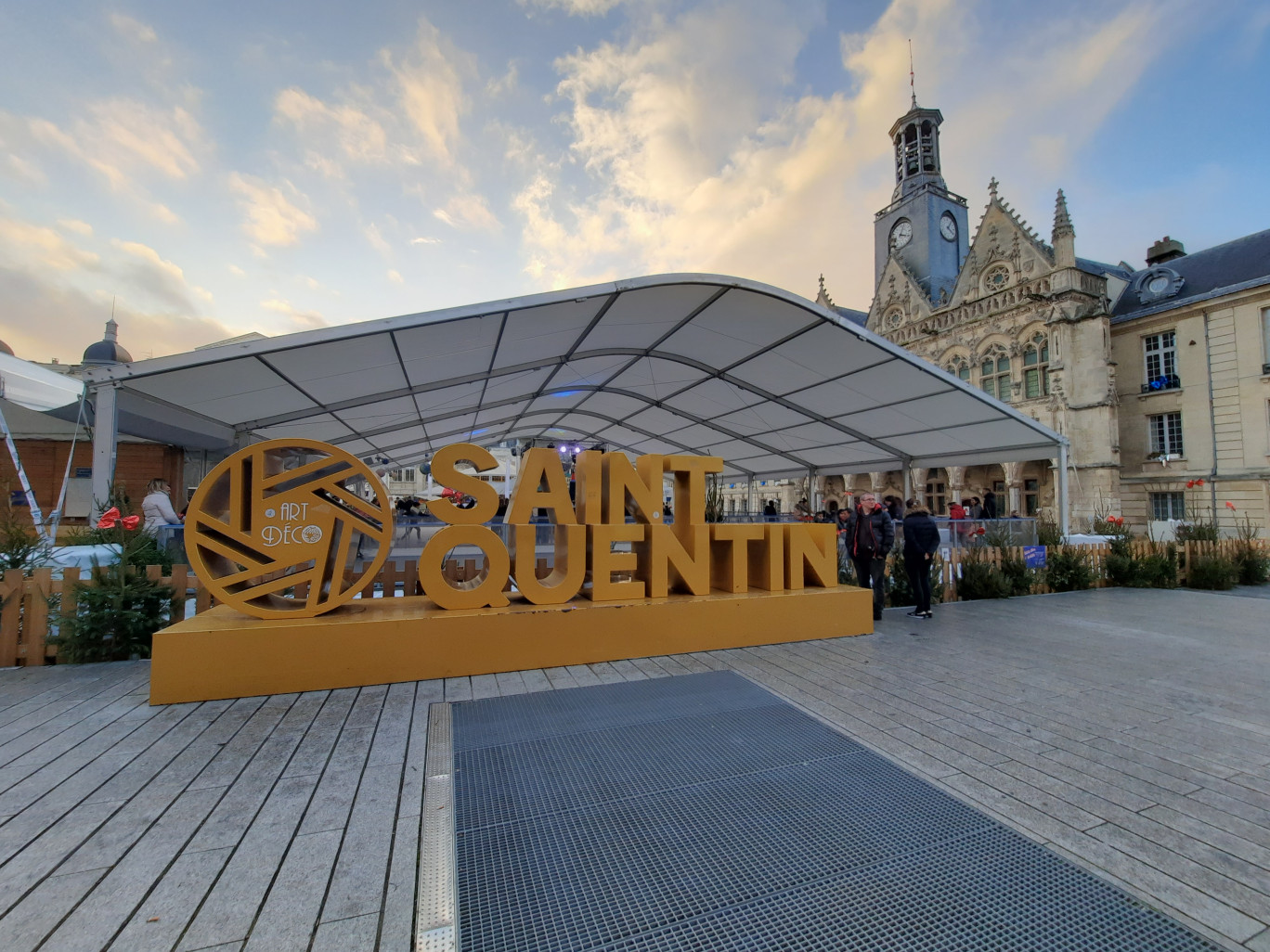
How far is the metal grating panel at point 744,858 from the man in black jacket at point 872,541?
4.37 meters

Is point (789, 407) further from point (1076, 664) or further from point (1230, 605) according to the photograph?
point (1076, 664)

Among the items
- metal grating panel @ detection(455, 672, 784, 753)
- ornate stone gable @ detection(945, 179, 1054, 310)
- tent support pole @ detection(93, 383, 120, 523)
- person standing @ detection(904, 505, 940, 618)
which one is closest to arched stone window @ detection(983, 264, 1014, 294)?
ornate stone gable @ detection(945, 179, 1054, 310)

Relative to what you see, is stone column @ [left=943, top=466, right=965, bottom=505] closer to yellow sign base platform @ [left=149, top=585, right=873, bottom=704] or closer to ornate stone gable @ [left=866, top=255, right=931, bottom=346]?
ornate stone gable @ [left=866, top=255, right=931, bottom=346]

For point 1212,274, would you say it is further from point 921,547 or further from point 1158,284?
point 921,547

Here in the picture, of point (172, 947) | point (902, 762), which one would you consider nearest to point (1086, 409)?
point (902, 762)

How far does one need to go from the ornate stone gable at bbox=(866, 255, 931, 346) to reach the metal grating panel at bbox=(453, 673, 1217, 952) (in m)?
32.0

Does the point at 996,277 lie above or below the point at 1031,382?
above

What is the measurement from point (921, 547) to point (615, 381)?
1003cm

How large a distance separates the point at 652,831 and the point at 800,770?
3.37 feet

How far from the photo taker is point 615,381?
15719mm

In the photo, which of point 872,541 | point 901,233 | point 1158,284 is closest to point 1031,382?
point 1158,284

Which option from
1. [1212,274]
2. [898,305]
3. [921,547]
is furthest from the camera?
[898,305]

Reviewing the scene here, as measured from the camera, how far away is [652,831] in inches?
98.0

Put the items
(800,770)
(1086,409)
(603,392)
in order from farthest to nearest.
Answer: (1086,409) < (603,392) < (800,770)
